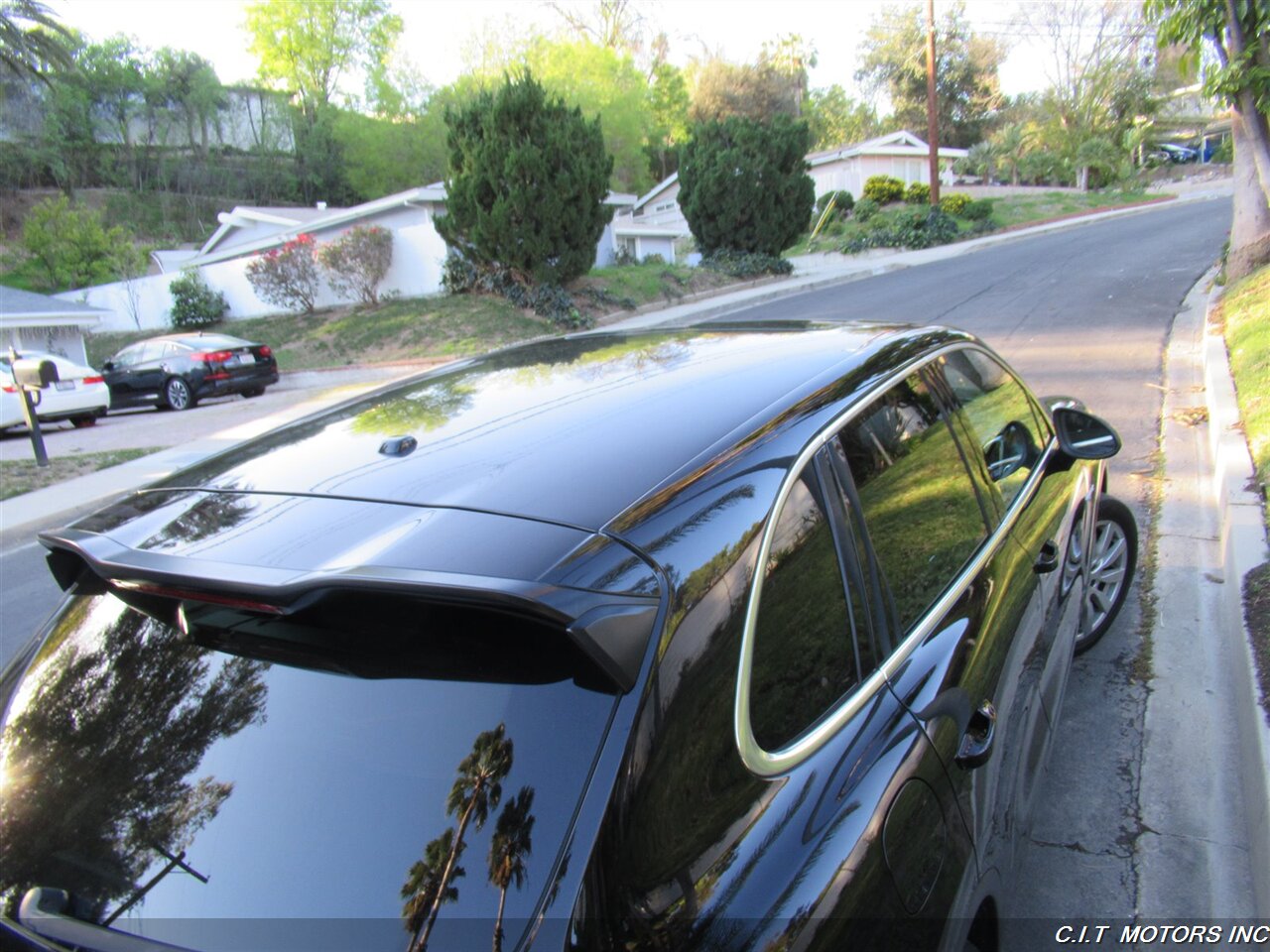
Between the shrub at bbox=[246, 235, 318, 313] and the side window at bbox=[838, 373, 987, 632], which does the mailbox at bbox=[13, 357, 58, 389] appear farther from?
the shrub at bbox=[246, 235, 318, 313]

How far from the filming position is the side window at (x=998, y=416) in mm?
3029

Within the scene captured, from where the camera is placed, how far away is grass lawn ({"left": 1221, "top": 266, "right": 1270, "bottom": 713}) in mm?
3902

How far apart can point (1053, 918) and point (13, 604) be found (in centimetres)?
642

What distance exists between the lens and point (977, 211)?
3559 cm

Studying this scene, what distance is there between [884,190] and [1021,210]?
18.8 ft

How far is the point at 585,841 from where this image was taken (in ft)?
4.29

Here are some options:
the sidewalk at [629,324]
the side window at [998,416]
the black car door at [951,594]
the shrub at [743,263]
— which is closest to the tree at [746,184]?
the shrub at [743,263]

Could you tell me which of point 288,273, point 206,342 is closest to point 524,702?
point 206,342

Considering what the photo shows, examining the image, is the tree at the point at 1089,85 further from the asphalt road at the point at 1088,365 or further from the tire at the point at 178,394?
the tire at the point at 178,394

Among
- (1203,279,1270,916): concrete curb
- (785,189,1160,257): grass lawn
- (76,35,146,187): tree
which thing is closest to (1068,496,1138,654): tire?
(1203,279,1270,916): concrete curb

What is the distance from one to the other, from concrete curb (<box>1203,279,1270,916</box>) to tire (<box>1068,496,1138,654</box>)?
0.48 meters

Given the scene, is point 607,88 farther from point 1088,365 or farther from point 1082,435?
point 1082,435

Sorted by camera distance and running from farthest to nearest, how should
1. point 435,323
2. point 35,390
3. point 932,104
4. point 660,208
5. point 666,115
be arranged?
point 666,115 → point 660,208 → point 932,104 → point 435,323 → point 35,390

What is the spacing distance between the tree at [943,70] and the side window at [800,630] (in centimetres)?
6052
